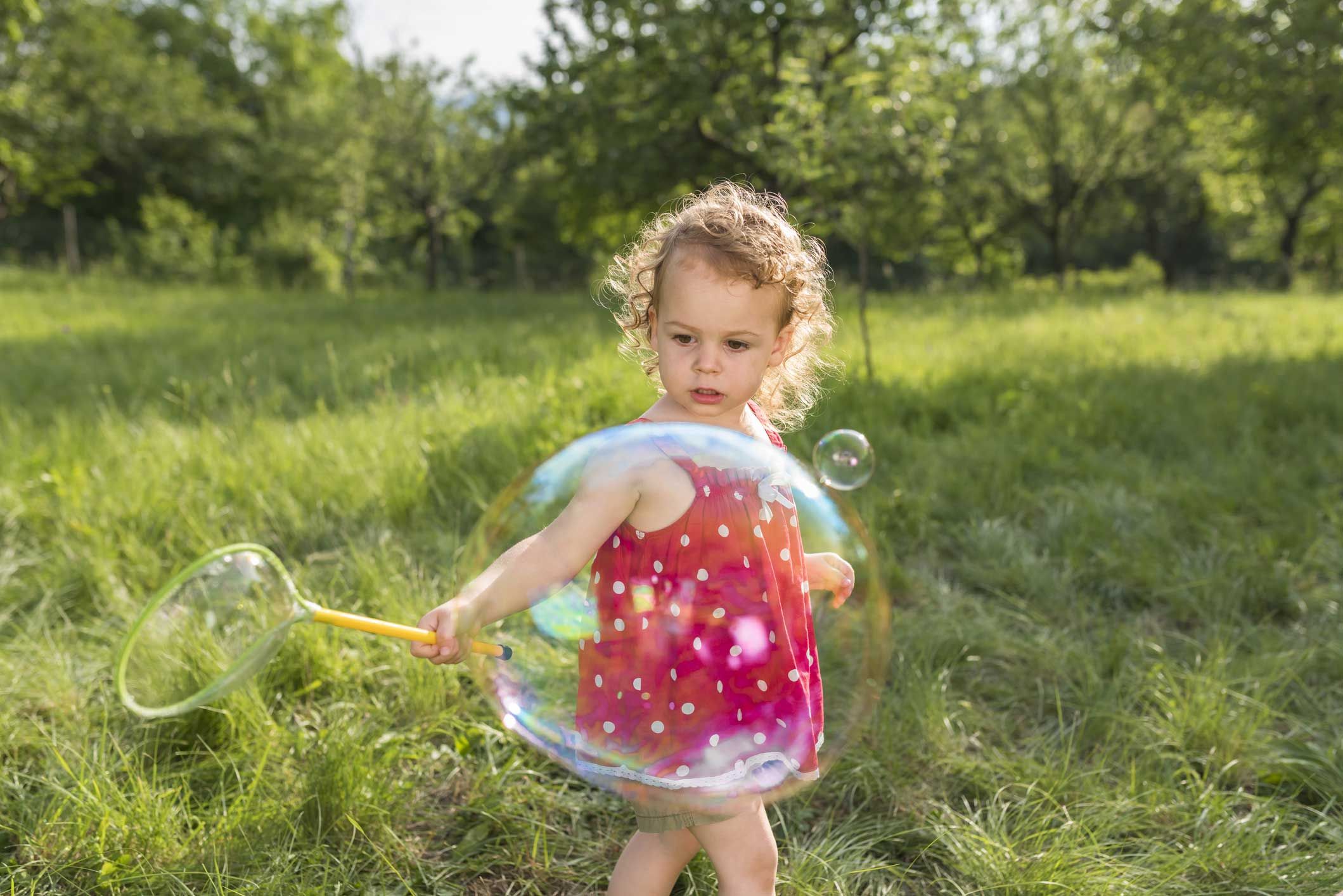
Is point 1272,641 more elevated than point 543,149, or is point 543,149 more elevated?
point 543,149

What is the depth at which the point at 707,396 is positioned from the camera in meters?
1.68

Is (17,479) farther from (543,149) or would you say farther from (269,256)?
(269,256)

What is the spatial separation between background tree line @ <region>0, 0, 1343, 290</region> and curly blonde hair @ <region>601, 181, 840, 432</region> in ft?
8.93

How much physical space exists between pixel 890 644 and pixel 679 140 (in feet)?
34.8

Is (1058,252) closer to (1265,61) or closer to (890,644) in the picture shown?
(1265,61)

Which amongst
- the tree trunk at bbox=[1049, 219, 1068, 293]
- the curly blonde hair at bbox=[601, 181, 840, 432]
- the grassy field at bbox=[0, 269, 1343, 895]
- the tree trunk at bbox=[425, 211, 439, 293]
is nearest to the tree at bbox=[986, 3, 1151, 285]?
the tree trunk at bbox=[1049, 219, 1068, 293]

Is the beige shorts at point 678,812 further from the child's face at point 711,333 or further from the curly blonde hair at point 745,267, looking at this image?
the curly blonde hair at point 745,267

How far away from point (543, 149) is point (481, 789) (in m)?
11.9

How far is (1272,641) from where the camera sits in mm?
2949

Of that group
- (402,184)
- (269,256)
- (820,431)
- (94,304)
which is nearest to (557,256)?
(269,256)

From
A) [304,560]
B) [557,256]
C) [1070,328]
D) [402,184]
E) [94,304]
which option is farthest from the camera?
[557,256]

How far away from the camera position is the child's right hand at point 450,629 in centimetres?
152

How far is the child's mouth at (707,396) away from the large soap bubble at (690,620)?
0.05 meters

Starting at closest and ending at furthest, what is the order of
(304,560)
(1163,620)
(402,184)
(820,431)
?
(1163,620) → (304,560) → (820,431) → (402,184)
